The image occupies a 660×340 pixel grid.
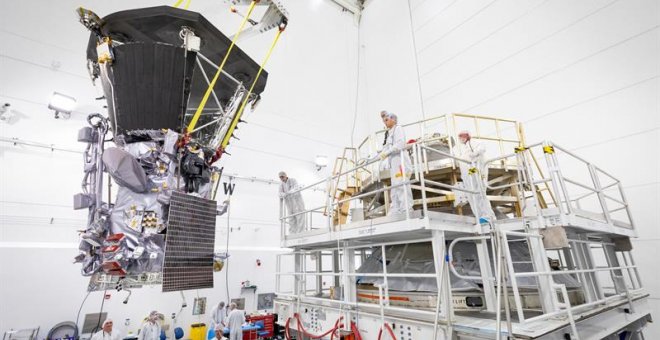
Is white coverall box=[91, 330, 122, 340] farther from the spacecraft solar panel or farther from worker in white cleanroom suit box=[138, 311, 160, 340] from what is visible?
the spacecraft solar panel

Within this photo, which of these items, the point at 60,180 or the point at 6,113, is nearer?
the point at 6,113

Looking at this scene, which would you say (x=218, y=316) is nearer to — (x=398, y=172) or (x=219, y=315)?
(x=219, y=315)

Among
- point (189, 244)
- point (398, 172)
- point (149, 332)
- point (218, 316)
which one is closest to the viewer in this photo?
point (189, 244)

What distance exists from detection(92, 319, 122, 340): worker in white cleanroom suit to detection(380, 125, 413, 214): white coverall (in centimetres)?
745

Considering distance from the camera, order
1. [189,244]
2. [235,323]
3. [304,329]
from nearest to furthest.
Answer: [189,244] → [304,329] → [235,323]

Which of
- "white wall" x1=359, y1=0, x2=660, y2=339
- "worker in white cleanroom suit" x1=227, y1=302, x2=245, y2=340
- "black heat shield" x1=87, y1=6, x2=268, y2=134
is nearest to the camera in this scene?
"black heat shield" x1=87, y1=6, x2=268, y2=134

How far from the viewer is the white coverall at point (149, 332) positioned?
7.37 m

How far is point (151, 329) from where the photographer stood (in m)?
7.48

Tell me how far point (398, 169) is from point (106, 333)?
7.95m

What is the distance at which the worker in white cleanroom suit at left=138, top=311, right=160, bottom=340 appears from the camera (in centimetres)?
738

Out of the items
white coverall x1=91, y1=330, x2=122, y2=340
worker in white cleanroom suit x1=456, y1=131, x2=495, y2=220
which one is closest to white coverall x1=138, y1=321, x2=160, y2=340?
white coverall x1=91, y1=330, x2=122, y2=340

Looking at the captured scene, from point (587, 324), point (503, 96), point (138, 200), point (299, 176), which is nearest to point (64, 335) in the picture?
point (138, 200)

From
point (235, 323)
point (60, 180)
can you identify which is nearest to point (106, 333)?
point (235, 323)

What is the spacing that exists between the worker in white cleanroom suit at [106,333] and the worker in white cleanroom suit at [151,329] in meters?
0.53
